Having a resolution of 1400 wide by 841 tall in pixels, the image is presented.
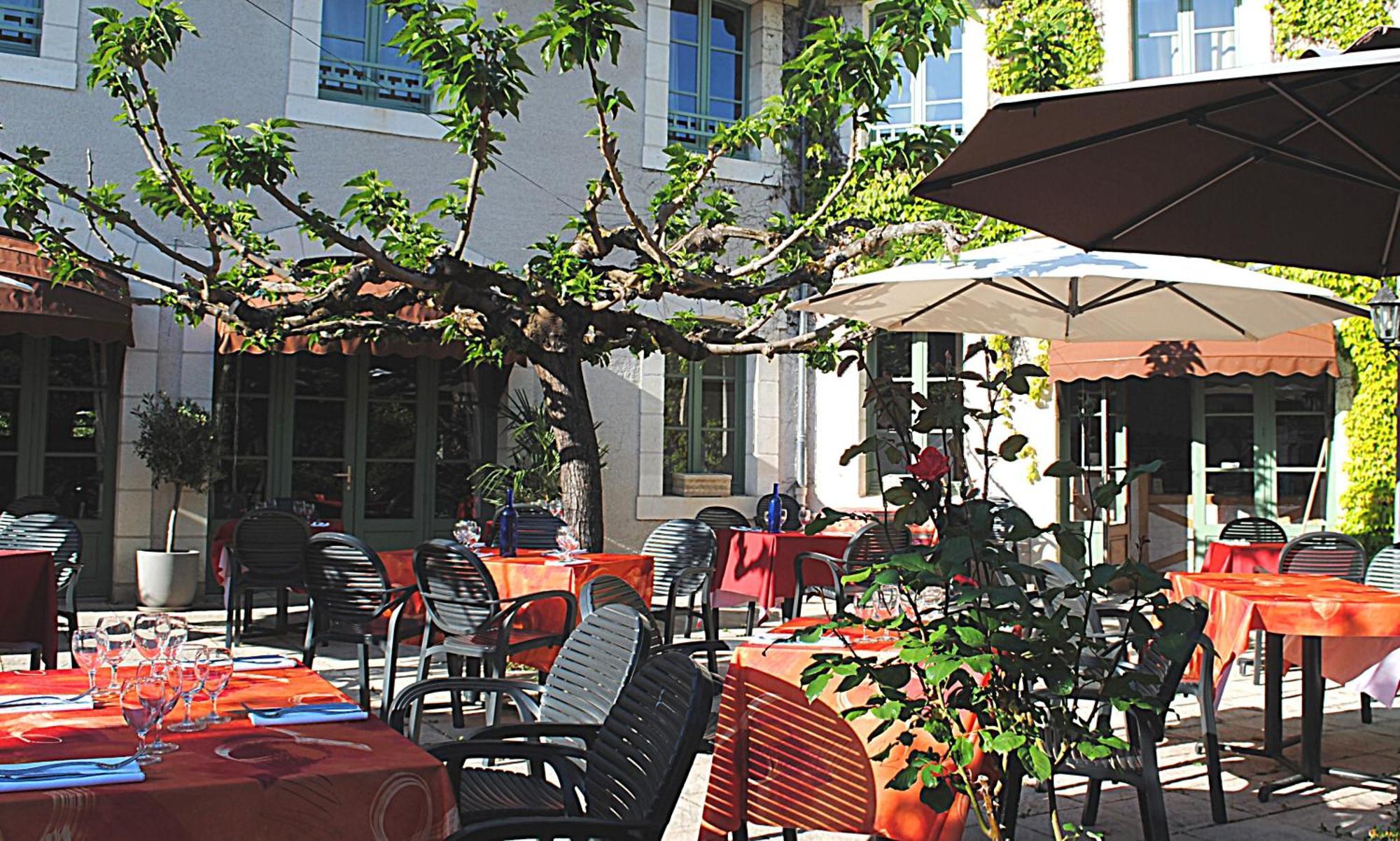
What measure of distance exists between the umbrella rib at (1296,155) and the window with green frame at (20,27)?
9077 mm

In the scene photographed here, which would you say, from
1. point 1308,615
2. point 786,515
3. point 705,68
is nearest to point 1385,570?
point 1308,615

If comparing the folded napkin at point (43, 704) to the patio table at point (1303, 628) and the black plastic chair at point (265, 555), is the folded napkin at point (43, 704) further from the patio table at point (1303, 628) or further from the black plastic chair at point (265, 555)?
the black plastic chair at point (265, 555)

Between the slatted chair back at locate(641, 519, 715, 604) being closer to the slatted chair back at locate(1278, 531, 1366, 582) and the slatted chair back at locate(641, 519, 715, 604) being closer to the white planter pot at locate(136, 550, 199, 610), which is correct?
the slatted chair back at locate(1278, 531, 1366, 582)

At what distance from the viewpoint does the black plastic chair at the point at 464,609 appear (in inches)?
207

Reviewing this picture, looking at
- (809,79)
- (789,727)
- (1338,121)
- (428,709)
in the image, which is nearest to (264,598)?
(428,709)

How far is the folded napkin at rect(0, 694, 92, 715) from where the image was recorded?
2.67m

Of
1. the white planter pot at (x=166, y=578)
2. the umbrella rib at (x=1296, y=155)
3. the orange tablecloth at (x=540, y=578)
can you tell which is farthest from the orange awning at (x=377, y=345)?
the umbrella rib at (x=1296, y=155)

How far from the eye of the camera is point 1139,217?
348cm

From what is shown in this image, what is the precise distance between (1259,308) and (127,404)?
7.80 metres

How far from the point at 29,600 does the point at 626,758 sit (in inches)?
158

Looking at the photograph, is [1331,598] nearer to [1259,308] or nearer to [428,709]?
[1259,308]

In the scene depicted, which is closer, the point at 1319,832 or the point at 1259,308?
the point at 1319,832

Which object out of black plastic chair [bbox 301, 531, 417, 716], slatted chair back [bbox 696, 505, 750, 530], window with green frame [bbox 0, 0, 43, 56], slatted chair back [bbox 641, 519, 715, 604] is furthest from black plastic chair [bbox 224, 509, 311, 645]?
window with green frame [bbox 0, 0, 43, 56]

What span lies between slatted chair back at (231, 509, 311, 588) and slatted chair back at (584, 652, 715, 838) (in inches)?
192
